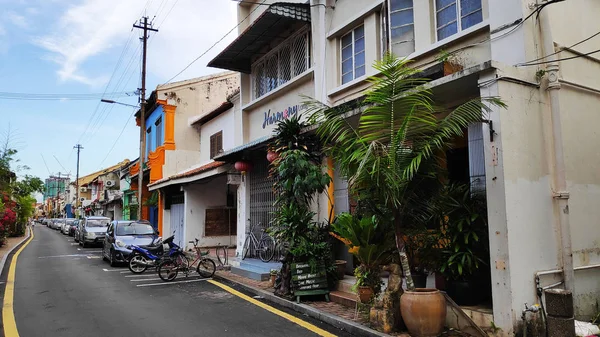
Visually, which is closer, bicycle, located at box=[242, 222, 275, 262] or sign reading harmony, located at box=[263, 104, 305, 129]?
sign reading harmony, located at box=[263, 104, 305, 129]

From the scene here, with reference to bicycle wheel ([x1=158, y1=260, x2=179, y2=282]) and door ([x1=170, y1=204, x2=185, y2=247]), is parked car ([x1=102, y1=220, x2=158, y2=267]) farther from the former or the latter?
bicycle wheel ([x1=158, y1=260, x2=179, y2=282])

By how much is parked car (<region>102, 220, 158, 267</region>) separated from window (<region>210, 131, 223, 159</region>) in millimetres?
4519

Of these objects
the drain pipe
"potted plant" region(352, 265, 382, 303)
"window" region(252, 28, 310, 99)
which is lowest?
"potted plant" region(352, 265, 382, 303)

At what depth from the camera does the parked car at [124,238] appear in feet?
47.3

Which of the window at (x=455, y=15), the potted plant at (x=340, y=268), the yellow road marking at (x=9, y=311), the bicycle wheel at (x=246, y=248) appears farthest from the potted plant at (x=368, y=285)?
the bicycle wheel at (x=246, y=248)

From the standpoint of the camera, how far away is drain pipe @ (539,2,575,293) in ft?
19.4

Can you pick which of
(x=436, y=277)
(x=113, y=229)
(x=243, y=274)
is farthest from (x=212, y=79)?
(x=436, y=277)

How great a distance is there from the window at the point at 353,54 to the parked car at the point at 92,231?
1822 centimetres

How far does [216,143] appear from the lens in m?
19.5

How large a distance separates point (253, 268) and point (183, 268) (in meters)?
1.89

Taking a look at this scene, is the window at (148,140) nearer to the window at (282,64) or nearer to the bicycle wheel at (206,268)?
the window at (282,64)

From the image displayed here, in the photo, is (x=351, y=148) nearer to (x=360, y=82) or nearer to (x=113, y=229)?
(x=360, y=82)

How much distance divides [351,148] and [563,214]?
3.07 metres

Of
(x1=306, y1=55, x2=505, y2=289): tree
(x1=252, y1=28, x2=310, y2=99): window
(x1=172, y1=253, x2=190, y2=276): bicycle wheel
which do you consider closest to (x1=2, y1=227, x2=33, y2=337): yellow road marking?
(x1=172, y1=253, x2=190, y2=276): bicycle wheel
